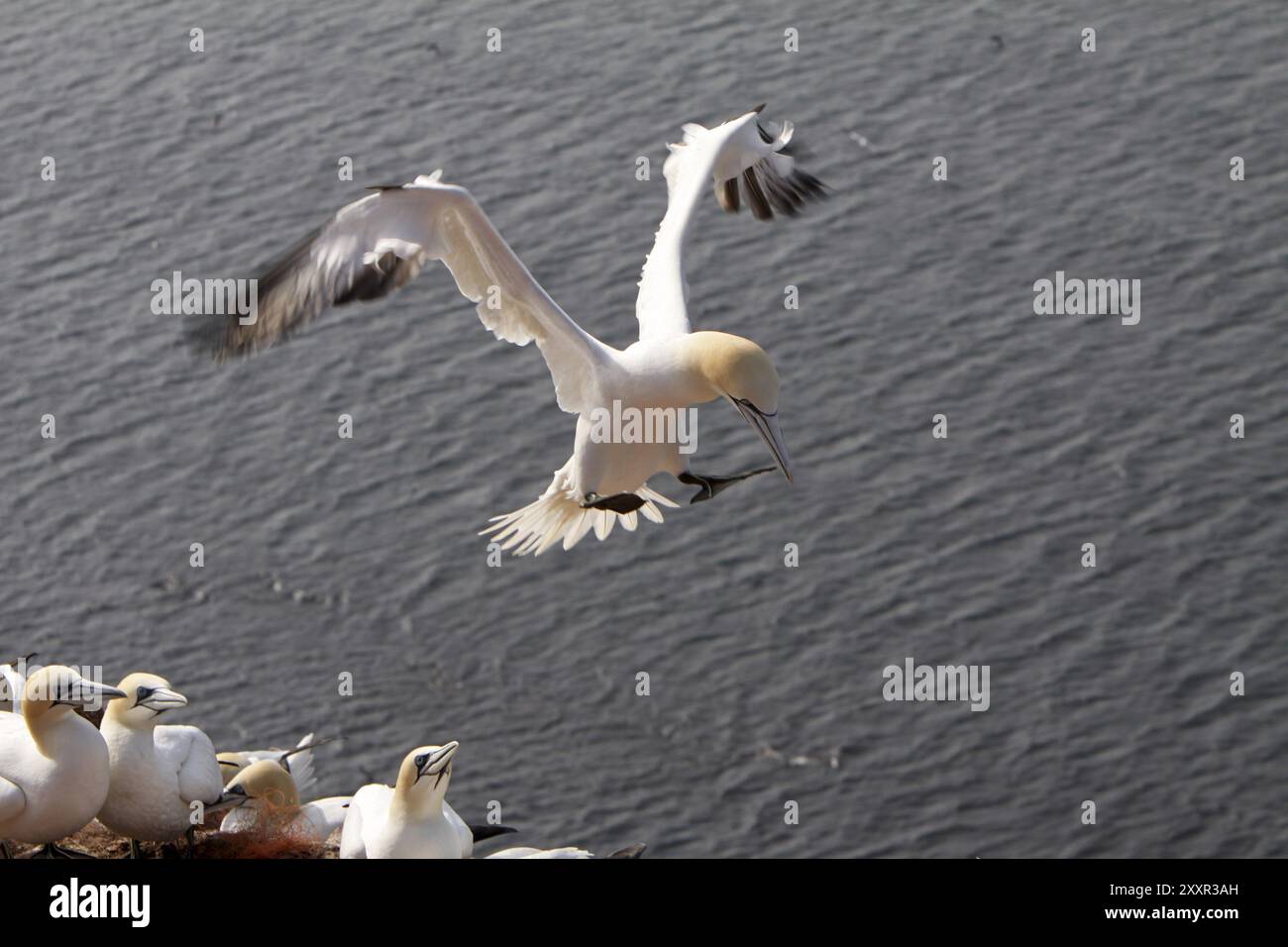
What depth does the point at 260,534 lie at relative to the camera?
23.7 meters

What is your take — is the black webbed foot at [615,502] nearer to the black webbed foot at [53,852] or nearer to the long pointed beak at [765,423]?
the long pointed beak at [765,423]

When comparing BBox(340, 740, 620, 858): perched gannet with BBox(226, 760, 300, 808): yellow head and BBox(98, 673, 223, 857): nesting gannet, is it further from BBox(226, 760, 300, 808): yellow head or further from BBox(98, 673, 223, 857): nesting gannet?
BBox(98, 673, 223, 857): nesting gannet

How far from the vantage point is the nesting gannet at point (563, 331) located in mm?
12352

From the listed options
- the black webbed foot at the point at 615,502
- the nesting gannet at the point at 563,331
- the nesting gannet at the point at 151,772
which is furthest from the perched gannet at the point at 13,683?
the black webbed foot at the point at 615,502

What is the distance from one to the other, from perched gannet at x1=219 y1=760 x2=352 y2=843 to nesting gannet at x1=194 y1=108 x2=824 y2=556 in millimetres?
2609

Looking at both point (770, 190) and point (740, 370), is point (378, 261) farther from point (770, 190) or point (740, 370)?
point (770, 190)

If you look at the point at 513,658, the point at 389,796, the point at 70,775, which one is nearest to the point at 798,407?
the point at 513,658

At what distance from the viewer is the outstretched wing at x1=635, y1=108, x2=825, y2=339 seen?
13.9 meters

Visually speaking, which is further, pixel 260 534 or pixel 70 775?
pixel 260 534

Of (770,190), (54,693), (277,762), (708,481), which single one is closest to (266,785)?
(277,762)

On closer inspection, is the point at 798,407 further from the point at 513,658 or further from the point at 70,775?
the point at 70,775

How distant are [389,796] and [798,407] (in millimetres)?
10646

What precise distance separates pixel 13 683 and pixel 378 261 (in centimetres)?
453
